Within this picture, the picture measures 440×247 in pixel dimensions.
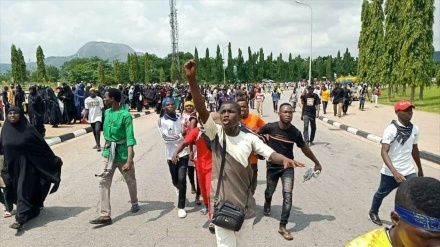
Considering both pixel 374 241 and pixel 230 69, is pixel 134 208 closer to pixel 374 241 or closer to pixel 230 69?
pixel 374 241

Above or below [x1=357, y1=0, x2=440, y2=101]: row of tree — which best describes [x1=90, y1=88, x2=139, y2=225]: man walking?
below

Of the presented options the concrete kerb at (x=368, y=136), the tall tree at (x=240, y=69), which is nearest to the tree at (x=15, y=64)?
the tall tree at (x=240, y=69)

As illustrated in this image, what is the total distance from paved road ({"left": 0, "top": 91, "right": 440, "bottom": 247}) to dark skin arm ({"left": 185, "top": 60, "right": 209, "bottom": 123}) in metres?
2.07

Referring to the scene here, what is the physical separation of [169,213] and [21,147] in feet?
7.16

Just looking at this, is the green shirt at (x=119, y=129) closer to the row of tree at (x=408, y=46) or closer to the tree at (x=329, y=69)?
the row of tree at (x=408, y=46)

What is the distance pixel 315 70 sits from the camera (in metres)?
→ 101

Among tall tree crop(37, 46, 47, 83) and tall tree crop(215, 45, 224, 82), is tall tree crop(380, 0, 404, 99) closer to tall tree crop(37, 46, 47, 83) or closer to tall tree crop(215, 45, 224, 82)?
tall tree crop(215, 45, 224, 82)

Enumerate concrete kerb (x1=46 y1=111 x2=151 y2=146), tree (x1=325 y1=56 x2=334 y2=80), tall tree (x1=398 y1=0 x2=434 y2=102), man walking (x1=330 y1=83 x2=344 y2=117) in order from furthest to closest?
1. tree (x1=325 y1=56 x2=334 y2=80)
2. tall tree (x1=398 y1=0 x2=434 y2=102)
3. man walking (x1=330 y1=83 x2=344 y2=117)
4. concrete kerb (x1=46 y1=111 x2=151 y2=146)

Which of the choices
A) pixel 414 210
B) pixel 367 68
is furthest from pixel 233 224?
pixel 367 68

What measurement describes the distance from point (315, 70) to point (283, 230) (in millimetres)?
100649

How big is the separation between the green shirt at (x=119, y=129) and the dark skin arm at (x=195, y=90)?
2.34m

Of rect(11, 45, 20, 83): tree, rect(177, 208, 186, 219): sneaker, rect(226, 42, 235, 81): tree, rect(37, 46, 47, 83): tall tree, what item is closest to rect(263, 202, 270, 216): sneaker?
rect(177, 208, 186, 219): sneaker

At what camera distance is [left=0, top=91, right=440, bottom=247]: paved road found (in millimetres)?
4688

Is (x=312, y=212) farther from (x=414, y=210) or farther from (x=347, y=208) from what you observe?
(x=414, y=210)
